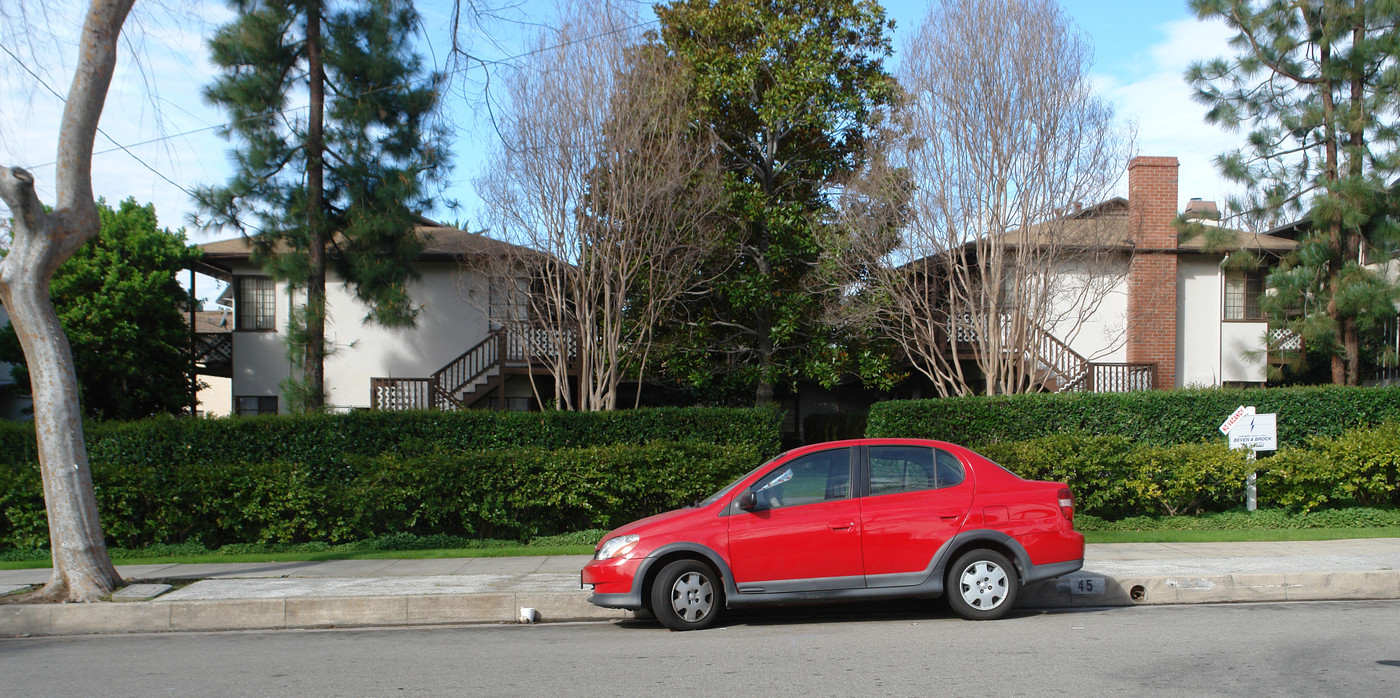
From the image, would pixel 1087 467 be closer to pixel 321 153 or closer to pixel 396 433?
pixel 396 433

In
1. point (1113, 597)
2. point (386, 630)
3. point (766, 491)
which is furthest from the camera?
point (1113, 597)

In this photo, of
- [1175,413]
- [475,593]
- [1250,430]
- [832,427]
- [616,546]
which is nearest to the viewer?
[616,546]

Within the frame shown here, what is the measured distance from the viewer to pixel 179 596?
9.17 meters

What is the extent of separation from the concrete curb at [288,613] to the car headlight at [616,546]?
1.04 meters

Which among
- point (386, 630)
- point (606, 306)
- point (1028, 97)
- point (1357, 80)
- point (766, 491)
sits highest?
point (1357, 80)

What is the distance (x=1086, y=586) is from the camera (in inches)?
353

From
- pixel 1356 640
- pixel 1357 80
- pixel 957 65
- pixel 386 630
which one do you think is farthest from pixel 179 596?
pixel 1357 80

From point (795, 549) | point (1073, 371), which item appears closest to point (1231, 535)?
point (795, 549)

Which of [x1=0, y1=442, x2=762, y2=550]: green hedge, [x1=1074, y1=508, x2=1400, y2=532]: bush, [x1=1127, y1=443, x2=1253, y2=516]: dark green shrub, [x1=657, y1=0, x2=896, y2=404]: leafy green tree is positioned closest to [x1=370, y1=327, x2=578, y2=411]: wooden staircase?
[x1=657, y1=0, x2=896, y2=404]: leafy green tree

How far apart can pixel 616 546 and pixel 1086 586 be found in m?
4.54

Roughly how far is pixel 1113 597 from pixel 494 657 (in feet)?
19.2

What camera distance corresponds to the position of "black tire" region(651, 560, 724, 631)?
7.78 metres

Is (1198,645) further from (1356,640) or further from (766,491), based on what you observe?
(766,491)

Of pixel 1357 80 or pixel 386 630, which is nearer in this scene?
pixel 386 630
